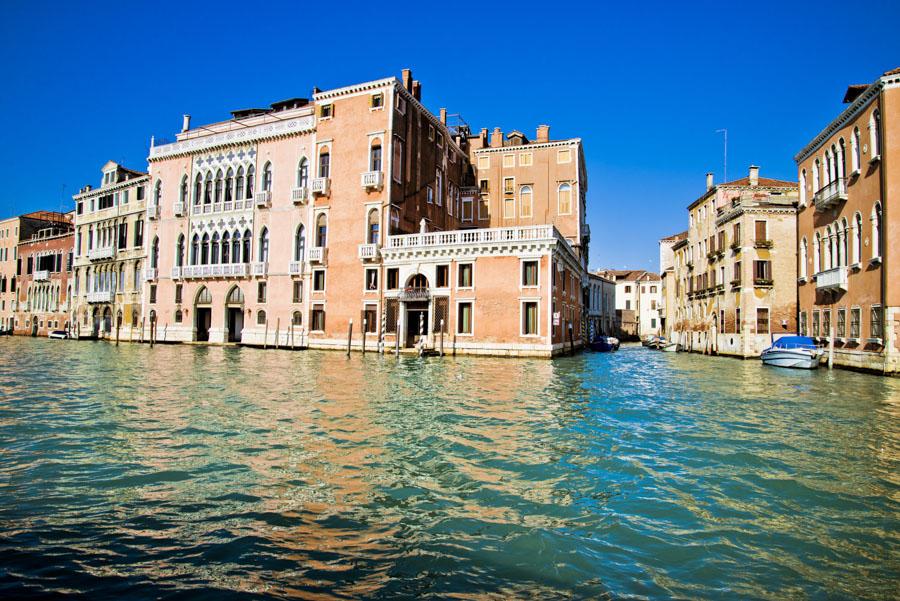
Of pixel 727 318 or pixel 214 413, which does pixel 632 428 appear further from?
pixel 727 318

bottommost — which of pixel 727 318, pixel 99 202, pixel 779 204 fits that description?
pixel 727 318

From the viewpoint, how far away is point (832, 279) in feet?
73.0

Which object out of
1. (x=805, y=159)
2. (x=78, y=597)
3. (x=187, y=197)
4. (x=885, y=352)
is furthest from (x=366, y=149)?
(x=78, y=597)

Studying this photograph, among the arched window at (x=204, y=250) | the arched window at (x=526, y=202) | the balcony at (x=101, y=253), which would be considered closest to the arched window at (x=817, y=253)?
the arched window at (x=526, y=202)

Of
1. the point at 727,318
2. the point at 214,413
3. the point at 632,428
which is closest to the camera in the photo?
the point at 632,428

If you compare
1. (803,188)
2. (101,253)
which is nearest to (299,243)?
(101,253)

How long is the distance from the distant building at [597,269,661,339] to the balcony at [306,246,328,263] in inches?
1848

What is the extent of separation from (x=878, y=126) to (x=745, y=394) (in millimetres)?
12456

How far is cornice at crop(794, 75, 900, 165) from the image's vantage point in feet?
61.0

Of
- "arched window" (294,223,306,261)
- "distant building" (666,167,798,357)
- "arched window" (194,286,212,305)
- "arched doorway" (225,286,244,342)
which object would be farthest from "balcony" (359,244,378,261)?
"distant building" (666,167,798,357)

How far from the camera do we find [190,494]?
5430 millimetres

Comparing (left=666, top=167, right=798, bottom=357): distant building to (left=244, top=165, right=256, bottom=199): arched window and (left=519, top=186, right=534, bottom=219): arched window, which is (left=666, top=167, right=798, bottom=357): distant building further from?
(left=244, top=165, right=256, bottom=199): arched window

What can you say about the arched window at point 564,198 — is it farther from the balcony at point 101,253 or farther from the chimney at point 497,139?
the balcony at point 101,253

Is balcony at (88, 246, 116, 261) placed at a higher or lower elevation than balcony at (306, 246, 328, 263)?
higher
